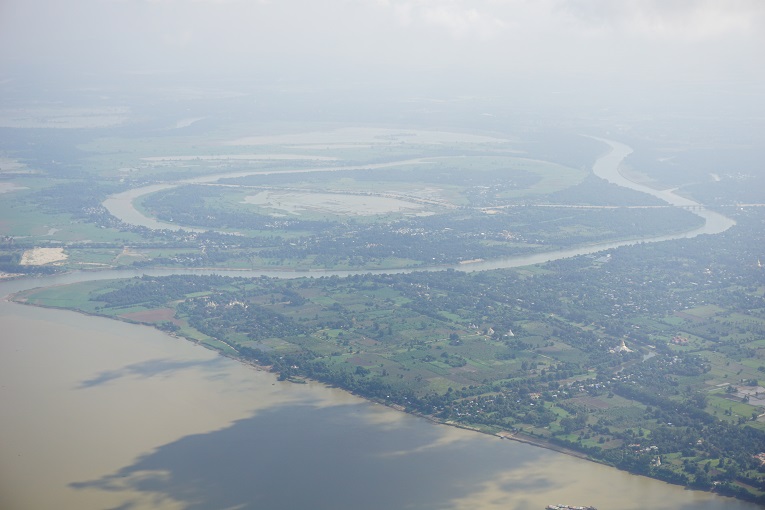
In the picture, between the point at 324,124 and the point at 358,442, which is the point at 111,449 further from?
the point at 324,124

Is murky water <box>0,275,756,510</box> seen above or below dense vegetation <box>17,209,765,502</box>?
below

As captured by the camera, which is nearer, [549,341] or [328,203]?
[549,341]

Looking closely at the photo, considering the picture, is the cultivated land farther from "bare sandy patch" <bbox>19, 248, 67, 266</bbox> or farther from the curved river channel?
the curved river channel

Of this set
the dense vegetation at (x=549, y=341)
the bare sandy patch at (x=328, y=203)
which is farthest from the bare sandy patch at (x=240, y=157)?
the dense vegetation at (x=549, y=341)

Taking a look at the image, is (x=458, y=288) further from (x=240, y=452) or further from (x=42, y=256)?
(x=42, y=256)

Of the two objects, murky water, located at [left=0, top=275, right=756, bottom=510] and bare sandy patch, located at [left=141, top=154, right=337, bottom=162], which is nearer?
murky water, located at [left=0, top=275, right=756, bottom=510]

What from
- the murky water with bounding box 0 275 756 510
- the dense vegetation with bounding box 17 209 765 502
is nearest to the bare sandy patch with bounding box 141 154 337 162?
the dense vegetation with bounding box 17 209 765 502

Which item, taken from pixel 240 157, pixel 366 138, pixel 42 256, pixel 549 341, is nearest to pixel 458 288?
pixel 549 341
